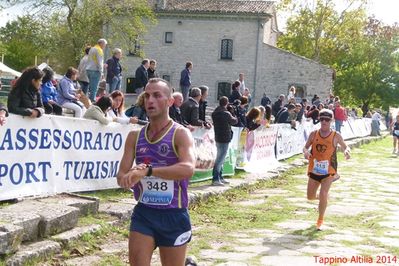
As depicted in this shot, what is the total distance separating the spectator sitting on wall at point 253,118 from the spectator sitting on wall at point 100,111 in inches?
221

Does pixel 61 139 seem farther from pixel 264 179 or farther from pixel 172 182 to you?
pixel 264 179

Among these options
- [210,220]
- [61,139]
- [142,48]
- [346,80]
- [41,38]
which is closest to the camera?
[61,139]

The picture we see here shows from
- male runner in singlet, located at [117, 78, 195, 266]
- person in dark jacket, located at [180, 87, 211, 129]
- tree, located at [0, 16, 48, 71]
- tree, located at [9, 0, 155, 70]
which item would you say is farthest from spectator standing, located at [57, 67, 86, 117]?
tree, located at [0, 16, 48, 71]

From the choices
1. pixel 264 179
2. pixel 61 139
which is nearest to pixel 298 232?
pixel 61 139

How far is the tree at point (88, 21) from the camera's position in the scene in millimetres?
37000

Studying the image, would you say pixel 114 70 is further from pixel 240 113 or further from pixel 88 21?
pixel 88 21

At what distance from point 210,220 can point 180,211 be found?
14.9 ft

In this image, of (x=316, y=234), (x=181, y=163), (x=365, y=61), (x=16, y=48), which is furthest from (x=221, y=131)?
(x=16, y=48)

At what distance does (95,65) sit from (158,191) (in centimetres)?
1049

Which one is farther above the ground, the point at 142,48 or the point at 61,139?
the point at 142,48

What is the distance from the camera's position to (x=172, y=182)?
168 inches

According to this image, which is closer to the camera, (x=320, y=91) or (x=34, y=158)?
(x=34, y=158)

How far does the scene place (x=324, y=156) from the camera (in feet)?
28.4

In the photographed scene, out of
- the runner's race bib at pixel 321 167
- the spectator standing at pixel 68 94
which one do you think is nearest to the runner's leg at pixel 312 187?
the runner's race bib at pixel 321 167
